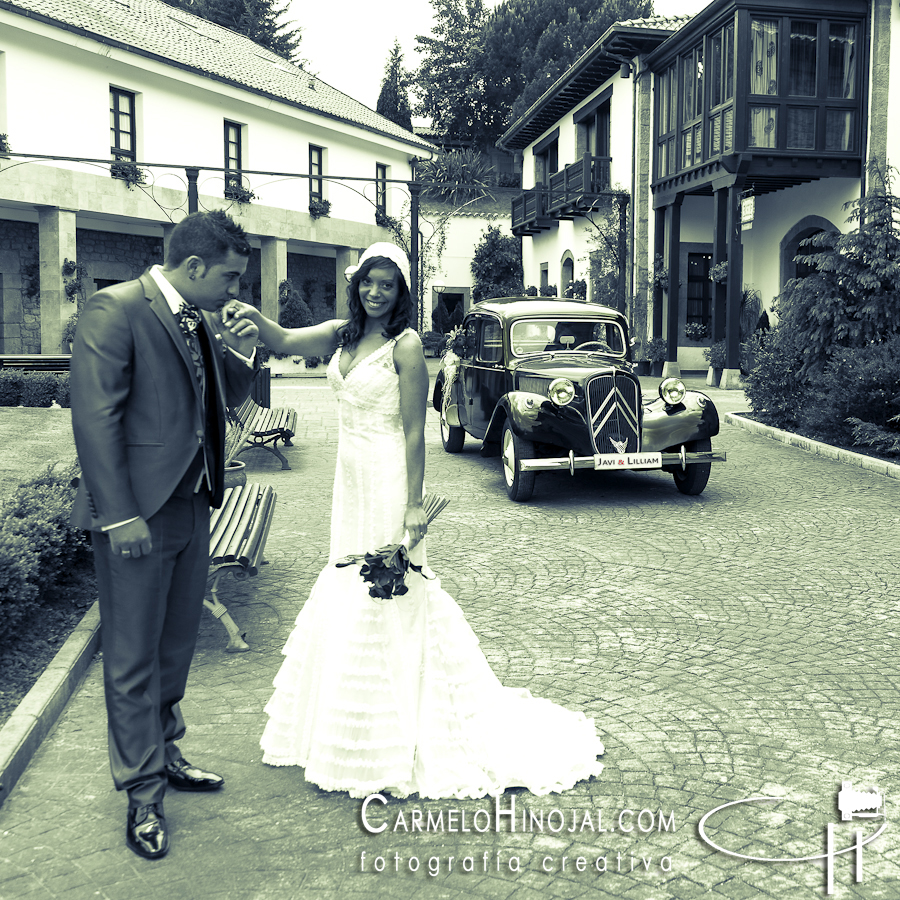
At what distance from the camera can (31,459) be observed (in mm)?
9875

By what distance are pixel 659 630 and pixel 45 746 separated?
299 centimetres

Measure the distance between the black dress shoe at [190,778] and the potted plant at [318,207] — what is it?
1087 inches

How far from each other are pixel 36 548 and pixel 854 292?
37.6 ft

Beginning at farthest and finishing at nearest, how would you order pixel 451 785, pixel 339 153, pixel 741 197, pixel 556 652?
pixel 339 153, pixel 741 197, pixel 556 652, pixel 451 785

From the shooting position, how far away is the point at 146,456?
2.89 metres

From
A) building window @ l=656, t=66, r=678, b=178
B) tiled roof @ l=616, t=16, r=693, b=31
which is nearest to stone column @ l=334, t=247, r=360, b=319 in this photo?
building window @ l=656, t=66, r=678, b=178

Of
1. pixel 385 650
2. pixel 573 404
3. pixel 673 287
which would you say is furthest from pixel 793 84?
pixel 385 650

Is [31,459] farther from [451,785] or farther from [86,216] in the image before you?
[86,216]

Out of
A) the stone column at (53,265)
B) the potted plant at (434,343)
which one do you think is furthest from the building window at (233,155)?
the potted plant at (434,343)

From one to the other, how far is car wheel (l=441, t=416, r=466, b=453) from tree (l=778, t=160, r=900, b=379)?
5.08 meters

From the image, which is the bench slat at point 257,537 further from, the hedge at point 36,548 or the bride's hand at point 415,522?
the bride's hand at point 415,522

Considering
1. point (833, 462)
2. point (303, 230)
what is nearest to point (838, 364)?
point (833, 462)

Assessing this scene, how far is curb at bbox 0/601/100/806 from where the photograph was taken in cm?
335

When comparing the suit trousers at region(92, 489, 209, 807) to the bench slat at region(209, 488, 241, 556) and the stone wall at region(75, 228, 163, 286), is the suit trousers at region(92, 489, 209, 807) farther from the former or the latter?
the stone wall at region(75, 228, 163, 286)
